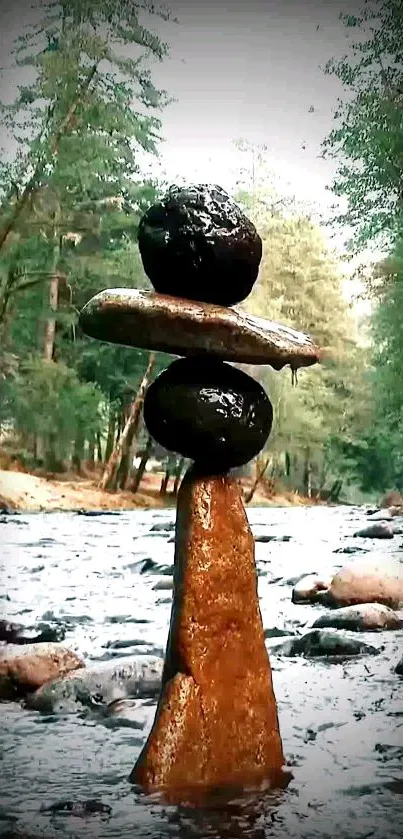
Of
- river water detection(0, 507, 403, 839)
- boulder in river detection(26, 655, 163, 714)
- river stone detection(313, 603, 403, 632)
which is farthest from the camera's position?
river stone detection(313, 603, 403, 632)

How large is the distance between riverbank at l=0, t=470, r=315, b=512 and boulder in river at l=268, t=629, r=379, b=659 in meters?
0.38

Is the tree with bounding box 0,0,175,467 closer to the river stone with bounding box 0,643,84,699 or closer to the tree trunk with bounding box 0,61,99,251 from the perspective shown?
the tree trunk with bounding box 0,61,99,251

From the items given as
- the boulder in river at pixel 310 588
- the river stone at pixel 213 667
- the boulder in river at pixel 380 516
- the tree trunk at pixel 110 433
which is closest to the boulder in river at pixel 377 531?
the boulder in river at pixel 380 516

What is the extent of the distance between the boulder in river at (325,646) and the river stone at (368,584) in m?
0.10

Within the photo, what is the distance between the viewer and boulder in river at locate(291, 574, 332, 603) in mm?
2506

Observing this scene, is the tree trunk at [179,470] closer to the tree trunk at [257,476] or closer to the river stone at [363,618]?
the tree trunk at [257,476]

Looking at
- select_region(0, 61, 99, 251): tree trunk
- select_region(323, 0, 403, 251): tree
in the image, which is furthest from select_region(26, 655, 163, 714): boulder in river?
select_region(323, 0, 403, 251): tree

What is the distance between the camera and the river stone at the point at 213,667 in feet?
6.63

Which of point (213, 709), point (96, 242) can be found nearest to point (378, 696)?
point (213, 709)

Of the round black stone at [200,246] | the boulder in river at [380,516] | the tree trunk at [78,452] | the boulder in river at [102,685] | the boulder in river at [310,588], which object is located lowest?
the boulder in river at [102,685]

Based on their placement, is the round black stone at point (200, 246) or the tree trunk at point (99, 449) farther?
the tree trunk at point (99, 449)

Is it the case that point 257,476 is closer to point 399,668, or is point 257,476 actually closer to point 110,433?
point 110,433

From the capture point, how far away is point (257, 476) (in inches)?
96.7

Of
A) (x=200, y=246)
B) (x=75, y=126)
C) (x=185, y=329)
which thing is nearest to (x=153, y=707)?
(x=185, y=329)
